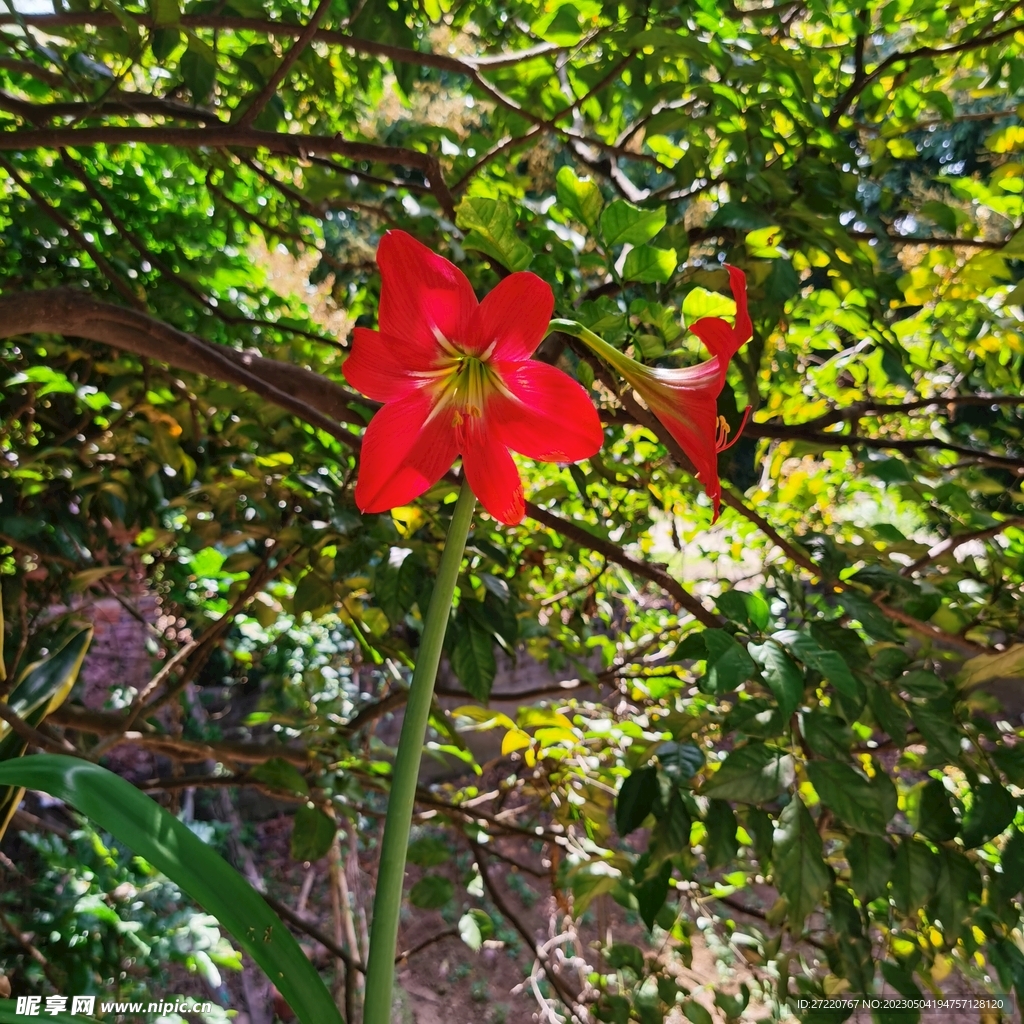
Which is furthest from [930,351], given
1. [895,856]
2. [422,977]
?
[422,977]

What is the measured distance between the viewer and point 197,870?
37cm

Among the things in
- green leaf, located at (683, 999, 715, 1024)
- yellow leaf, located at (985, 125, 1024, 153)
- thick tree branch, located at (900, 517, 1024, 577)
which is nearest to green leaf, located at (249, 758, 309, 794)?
green leaf, located at (683, 999, 715, 1024)

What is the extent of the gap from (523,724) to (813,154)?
33.5 inches

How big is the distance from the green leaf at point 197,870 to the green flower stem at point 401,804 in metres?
0.08

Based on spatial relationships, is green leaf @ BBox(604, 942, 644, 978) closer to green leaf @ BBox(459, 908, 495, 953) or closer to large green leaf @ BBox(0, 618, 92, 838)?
green leaf @ BBox(459, 908, 495, 953)

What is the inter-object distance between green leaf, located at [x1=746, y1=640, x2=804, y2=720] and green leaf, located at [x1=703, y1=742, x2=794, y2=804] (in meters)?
0.09

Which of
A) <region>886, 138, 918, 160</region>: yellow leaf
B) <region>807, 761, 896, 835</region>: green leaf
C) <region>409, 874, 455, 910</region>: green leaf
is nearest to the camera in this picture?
<region>807, 761, 896, 835</region>: green leaf

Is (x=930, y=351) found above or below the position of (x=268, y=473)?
above

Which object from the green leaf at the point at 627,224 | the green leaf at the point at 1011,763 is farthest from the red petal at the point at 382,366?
the green leaf at the point at 1011,763

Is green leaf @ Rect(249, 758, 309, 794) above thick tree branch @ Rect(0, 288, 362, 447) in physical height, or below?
below

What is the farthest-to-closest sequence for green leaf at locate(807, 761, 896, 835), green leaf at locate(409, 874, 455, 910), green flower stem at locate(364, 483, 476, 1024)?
green leaf at locate(409, 874, 455, 910), green leaf at locate(807, 761, 896, 835), green flower stem at locate(364, 483, 476, 1024)

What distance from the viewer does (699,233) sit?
792 millimetres

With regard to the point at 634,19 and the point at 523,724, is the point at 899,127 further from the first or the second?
the point at 523,724

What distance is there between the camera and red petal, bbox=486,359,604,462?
0.34 metres
